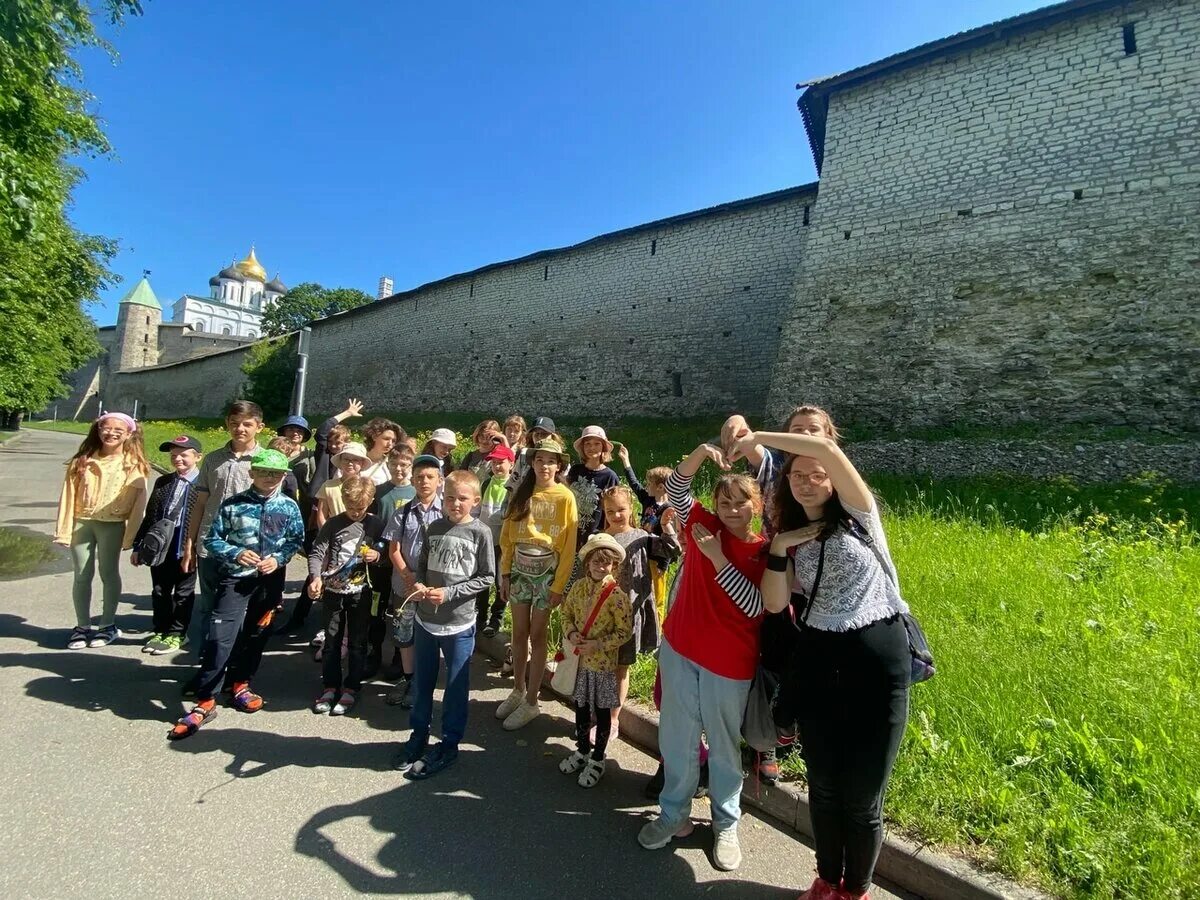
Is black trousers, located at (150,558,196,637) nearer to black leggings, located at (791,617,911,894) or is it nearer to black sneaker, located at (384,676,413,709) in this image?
black sneaker, located at (384,676,413,709)

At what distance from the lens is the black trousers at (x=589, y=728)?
304 centimetres

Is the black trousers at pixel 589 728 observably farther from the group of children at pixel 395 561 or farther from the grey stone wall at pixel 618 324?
the grey stone wall at pixel 618 324

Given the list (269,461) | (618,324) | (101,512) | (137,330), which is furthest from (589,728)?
(137,330)

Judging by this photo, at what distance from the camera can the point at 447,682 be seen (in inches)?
118

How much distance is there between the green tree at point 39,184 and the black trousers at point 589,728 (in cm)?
767

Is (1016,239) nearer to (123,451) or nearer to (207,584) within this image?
(207,584)

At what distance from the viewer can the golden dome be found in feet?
261

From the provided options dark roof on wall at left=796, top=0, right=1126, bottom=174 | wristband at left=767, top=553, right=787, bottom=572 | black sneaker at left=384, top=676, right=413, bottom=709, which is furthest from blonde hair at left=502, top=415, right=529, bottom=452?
dark roof on wall at left=796, top=0, right=1126, bottom=174

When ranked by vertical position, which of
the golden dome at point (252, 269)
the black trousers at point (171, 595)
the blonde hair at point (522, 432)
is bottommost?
the black trousers at point (171, 595)

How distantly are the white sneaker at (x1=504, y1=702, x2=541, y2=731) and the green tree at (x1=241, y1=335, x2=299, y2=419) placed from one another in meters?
32.7

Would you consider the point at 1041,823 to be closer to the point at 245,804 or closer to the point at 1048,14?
the point at 245,804

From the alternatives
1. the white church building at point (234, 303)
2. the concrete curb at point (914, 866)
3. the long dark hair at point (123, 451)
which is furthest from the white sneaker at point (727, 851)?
the white church building at point (234, 303)

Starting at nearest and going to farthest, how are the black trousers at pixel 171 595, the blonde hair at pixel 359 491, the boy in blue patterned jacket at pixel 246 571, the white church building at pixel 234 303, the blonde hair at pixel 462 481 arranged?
the blonde hair at pixel 462 481, the boy in blue patterned jacket at pixel 246 571, the blonde hair at pixel 359 491, the black trousers at pixel 171 595, the white church building at pixel 234 303

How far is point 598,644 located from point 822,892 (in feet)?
4.65
